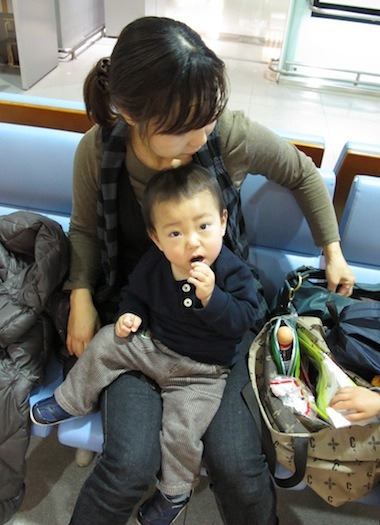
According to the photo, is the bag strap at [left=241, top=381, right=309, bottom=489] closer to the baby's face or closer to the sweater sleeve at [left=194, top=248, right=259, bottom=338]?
the sweater sleeve at [left=194, top=248, right=259, bottom=338]

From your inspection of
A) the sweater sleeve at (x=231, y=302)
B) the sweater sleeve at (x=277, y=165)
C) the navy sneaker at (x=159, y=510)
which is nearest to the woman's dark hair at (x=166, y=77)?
the sweater sleeve at (x=277, y=165)

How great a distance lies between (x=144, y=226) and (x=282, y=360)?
474 millimetres

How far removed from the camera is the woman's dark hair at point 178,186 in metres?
1.04

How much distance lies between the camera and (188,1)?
5973mm

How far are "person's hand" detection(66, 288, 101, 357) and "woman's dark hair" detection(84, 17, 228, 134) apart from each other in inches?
19.8

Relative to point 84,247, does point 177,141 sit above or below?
above

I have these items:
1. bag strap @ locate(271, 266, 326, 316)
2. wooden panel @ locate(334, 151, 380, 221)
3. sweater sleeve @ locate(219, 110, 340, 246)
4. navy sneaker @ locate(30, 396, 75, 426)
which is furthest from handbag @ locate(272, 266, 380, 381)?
navy sneaker @ locate(30, 396, 75, 426)

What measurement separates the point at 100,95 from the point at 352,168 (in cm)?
78

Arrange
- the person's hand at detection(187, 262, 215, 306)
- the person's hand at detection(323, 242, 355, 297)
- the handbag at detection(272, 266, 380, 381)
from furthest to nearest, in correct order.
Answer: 1. the person's hand at detection(323, 242, 355, 297)
2. the handbag at detection(272, 266, 380, 381)
3. the person's hand at detection(187, 262, 215, 306)

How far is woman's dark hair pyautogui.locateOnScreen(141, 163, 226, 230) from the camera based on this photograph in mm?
1036

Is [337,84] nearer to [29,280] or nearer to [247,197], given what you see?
[247,197]

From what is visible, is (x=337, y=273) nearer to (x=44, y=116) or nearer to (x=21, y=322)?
(x=21, y=322)

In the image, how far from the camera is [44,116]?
5.08 feet

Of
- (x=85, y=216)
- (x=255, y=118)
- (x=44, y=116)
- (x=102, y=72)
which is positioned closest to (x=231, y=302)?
(x=85, y=216)
